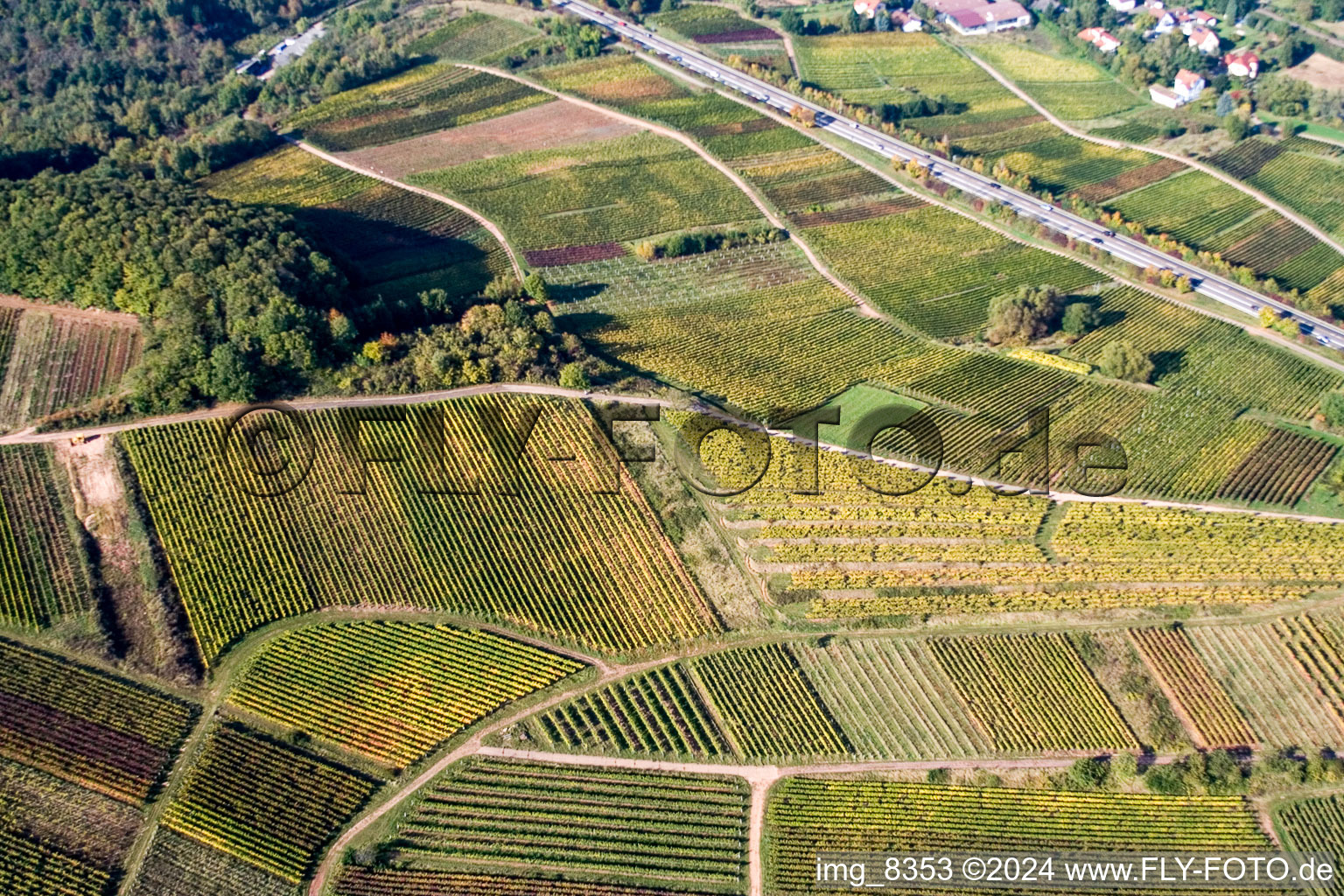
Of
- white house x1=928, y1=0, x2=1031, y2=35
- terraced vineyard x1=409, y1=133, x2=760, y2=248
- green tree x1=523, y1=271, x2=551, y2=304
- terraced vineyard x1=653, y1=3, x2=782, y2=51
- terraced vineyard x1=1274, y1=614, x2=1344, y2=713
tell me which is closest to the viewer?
terraced vineyard x1=1274, y1=614, x2=1344, y2=713

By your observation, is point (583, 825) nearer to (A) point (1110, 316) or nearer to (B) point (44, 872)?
(B) point (44, 872)

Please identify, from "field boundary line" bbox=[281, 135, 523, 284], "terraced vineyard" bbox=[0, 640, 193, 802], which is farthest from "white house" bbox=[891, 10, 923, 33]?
"terraced vineyard" bbox=[0, 640, 193, 802]

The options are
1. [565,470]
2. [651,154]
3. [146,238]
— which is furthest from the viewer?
[651,154]

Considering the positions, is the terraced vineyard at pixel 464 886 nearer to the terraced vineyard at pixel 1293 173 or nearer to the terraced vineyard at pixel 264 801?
the terraced vineyard at pixel 264 801

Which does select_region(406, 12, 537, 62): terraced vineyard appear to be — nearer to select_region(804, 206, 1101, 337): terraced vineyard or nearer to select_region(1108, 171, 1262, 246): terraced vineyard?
select_region(804, 206, 1101, 337): terraced vineyard

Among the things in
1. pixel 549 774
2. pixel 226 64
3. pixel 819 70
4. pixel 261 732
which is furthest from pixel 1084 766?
pixel 226 64

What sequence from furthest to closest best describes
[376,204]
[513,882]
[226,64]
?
1. [226,64]
2. [376,204]
3. [513,882]

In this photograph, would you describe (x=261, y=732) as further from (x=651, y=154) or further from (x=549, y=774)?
(x=651, y=154)
